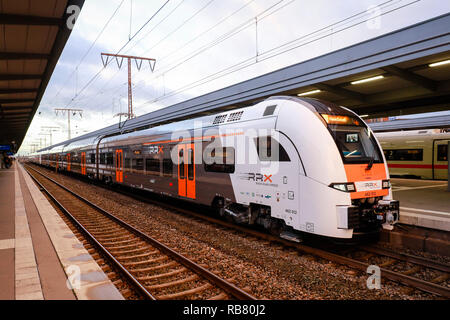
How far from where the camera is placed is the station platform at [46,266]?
372 centimetres

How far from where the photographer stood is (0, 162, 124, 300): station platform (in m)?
3.72

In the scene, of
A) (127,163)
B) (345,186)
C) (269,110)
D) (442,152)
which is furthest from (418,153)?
(127,163)

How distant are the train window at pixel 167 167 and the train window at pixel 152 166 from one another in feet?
1.74

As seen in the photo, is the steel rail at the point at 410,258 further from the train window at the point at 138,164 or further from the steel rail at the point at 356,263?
the train window at the point at 138,164

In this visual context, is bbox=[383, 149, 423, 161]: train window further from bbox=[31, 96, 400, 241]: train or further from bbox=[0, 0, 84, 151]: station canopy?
bbox=[0, 0, 84, 151]: station canopy

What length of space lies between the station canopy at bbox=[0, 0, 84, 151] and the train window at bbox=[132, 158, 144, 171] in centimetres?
470

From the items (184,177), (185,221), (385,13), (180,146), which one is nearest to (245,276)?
(185,221)

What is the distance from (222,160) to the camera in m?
7.70

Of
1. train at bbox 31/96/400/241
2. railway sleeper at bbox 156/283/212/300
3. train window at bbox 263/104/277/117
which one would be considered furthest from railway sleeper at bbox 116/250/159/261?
train window at bbox 263/104/277/117

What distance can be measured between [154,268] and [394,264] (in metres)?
4.31

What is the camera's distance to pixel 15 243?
5848mm

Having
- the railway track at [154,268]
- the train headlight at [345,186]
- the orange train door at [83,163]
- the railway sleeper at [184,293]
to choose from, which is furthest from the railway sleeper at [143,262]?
the orange train door at [83,163]

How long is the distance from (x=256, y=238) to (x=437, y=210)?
15.4 feet
